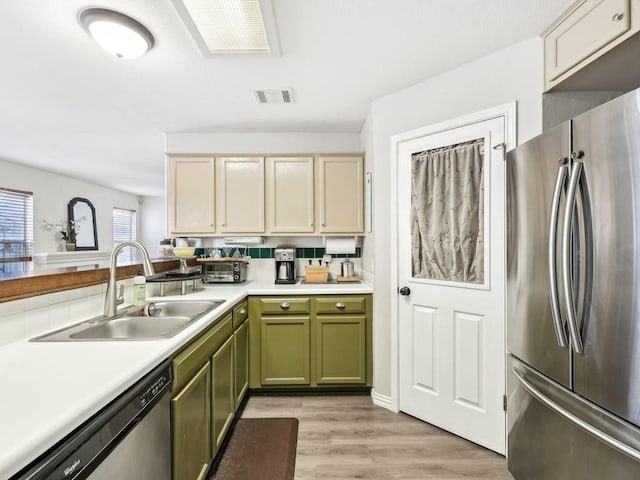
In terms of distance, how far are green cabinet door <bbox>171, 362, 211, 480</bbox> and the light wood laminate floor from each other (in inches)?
23.5

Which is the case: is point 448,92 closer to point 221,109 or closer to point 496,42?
point 496,42

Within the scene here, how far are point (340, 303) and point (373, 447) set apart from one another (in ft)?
3.42

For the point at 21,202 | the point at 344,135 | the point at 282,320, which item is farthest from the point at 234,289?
the point at 21,202

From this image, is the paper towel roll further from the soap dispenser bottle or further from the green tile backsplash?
the soap dispenser bottle

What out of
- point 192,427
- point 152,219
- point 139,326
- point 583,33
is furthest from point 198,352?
point 152,219

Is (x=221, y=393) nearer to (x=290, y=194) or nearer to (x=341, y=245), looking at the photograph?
(x=341, y=245)

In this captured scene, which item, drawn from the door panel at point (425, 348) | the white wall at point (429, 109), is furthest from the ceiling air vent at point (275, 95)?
the door panel at point (425, 348)

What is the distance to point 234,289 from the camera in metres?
2.87

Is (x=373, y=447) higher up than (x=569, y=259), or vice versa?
(x=569, y=259)

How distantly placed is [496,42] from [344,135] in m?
1.73

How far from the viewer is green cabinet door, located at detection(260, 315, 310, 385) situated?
9.09 ft

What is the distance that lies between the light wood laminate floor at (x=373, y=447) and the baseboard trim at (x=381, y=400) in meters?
0.04

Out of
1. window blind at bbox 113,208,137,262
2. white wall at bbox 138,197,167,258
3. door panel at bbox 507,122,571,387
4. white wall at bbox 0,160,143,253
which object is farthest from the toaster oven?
white wall at bbox 138,197,167,258

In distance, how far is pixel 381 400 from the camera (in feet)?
8.52
